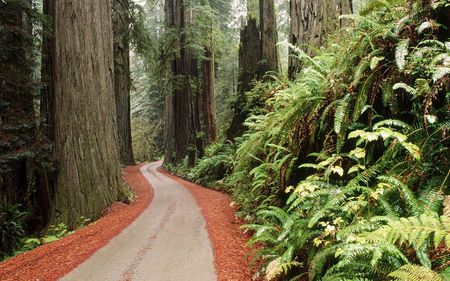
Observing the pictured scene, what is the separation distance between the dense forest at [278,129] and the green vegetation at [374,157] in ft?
0.06

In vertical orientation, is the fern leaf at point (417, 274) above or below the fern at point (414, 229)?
below

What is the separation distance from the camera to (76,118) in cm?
980

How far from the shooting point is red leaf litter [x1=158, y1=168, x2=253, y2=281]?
470 cm

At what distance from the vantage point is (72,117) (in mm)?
9766

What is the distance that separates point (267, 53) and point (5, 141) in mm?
9842

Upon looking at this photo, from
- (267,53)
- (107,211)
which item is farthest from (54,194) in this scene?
(267,53)

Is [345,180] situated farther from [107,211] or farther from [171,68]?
[171,68]

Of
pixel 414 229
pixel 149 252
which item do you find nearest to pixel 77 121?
pixel 149 252

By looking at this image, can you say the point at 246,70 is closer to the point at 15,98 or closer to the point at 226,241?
the point at 15,98

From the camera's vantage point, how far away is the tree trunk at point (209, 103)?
21953 mm

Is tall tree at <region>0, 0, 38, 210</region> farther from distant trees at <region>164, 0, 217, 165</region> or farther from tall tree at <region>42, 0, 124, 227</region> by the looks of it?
distant trees at <region>164, 0, 217, 165</region>

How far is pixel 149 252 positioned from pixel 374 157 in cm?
375

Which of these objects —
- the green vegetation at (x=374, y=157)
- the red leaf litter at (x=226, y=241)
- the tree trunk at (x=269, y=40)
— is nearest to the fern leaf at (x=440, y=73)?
the green vegetation at (x=374, y=157)

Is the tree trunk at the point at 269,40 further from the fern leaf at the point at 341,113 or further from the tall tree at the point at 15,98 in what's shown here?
the fern leaf at the point at 341,113
